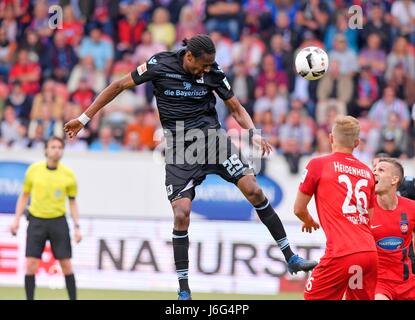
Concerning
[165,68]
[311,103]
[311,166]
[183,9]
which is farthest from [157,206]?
[311,166]

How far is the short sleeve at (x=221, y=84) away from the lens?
10633mm

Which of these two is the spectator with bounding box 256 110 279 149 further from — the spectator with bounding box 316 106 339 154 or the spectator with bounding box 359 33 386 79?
the spectator with bounding box 359 33 386 79

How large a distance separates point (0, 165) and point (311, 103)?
248 inches

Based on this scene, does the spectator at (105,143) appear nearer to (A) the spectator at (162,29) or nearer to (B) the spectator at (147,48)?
(B) the spectator at (147,48)

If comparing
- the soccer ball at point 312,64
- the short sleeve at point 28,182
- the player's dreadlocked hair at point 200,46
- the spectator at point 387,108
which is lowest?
the short sleeve at point 28,182

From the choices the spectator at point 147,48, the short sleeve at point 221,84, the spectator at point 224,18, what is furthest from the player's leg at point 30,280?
the spectator at point 224,18

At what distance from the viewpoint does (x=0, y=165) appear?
17.2m

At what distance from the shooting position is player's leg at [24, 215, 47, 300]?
13988 mm

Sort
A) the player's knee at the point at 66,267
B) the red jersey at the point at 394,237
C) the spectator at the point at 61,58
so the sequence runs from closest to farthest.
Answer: the red jersey at the point at 394,237
the player's knee at the point at 66,267
the spectator at the point at 61,58

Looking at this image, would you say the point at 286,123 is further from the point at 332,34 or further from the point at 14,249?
the point at 14,249

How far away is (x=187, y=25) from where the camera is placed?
20.6 m

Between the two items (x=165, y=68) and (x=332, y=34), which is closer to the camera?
(x=165, y=68)

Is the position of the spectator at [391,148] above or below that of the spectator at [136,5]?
below

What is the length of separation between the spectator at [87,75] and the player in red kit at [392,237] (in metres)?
10.6
